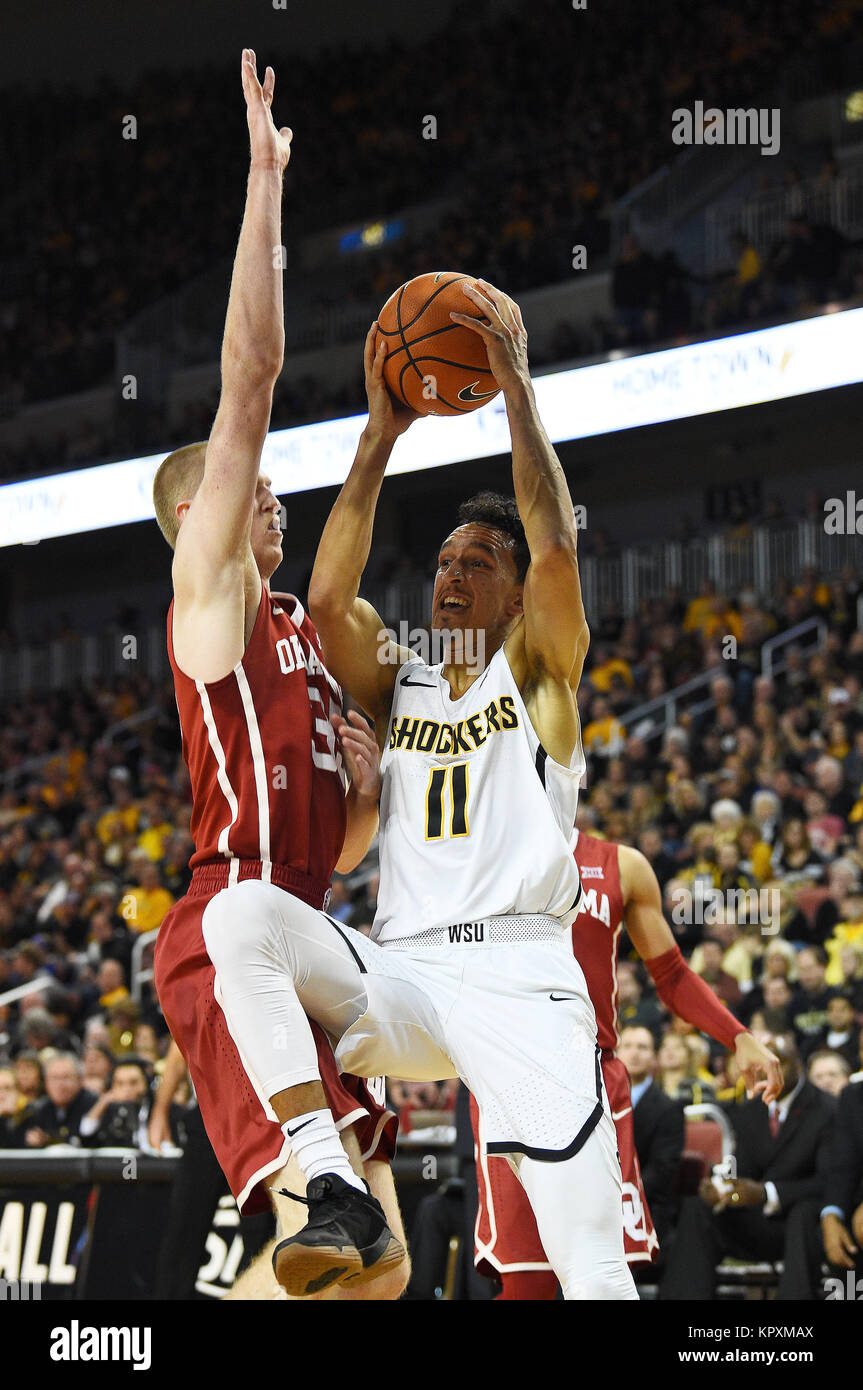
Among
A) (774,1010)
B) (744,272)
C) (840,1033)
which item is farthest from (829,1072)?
(744,272)

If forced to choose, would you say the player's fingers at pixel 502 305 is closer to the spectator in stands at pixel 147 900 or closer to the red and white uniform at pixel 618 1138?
the red and white uniform at pixel 618 1138

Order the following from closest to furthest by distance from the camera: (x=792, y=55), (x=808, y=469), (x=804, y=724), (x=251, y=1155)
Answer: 1. (x=251, y=1155)
2. (x=804, y=724)
3. (x=808, y=469)
4. (x=792, y=55)

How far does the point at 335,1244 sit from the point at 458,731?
140cm

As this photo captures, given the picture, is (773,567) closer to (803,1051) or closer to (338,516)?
(803,1051)

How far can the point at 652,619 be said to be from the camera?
614 inches

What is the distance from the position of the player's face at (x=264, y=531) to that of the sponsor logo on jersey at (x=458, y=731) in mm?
563

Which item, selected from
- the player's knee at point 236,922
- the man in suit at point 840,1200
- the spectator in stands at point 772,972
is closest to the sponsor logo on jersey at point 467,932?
the player's knee at point 236,922

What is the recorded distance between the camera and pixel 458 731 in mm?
4117

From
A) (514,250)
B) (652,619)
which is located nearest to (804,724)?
(652,619)

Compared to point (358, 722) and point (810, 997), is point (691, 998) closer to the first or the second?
point (358, 722)

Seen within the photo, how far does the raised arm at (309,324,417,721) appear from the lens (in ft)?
14.0

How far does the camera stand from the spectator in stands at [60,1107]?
30.6 feet

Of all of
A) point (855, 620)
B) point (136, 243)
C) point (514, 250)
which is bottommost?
point (855, 620)
